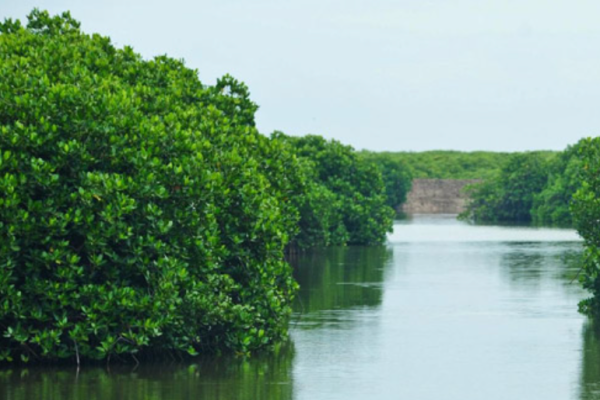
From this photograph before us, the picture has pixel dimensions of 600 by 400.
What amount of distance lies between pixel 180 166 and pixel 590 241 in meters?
8.63

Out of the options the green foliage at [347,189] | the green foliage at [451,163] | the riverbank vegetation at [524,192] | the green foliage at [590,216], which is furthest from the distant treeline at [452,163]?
the green foliage at [590,216]

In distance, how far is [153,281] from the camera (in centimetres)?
1562

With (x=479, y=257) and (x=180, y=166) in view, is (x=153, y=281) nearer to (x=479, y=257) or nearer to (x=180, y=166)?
(x=180, y=166)

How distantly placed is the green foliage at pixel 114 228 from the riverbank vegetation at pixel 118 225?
0.07ft

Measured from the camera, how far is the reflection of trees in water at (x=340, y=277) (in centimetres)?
2489

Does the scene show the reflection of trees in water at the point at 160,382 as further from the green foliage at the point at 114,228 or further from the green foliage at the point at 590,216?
the green foliage at the point at 590,216

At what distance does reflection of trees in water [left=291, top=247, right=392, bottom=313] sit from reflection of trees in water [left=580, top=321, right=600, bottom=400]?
17.9 ft

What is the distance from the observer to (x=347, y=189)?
50625 mm

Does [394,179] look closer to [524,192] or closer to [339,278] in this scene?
[524,192]

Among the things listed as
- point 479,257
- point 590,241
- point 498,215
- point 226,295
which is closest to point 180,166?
point 226,295

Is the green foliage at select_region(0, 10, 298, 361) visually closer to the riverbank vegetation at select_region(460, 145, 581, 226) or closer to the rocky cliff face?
the riverbank vegetation at select_region(460, 145, 581, 226)

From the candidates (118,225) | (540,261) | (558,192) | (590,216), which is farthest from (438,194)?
(118,225)

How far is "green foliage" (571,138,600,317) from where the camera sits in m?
20.7

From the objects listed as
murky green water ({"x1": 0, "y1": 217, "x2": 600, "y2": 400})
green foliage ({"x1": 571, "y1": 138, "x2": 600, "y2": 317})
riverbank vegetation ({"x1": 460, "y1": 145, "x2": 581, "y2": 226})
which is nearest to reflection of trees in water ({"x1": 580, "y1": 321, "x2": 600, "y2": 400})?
murky green water ({"x1": 0, "y1": 217, "x2": 600, "y2": 400})
